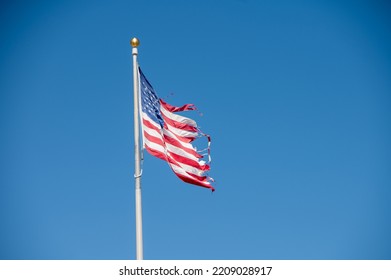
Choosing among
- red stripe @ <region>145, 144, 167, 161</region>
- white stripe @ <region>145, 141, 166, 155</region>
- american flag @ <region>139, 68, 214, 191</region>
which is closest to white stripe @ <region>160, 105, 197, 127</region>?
american flag @ <region>139, 68, 214, 191</region>

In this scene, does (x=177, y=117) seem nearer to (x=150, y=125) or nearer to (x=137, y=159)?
(x=150, y=125)

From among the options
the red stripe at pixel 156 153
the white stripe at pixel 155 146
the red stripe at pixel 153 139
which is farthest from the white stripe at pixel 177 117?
the red stripe at pixel 156 153

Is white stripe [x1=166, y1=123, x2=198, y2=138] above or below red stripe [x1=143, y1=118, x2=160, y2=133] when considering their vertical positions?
above

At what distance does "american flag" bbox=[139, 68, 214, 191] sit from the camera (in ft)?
66.2

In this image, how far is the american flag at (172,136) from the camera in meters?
20.2

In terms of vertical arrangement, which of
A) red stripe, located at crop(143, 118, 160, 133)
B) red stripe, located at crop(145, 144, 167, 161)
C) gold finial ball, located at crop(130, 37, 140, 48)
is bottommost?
red stripe, located at crop(145, 144, 167, 161)

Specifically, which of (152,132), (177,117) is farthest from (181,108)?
(152,132)

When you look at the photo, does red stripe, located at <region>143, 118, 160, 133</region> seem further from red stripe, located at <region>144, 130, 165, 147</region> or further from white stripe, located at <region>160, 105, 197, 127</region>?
white stripe, located at <region>160, 105, 197, 127</region>
